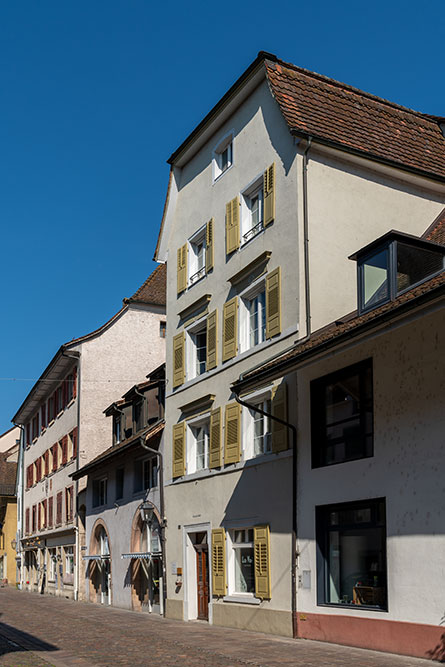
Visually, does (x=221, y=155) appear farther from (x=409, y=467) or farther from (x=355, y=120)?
(x=409, y=467)

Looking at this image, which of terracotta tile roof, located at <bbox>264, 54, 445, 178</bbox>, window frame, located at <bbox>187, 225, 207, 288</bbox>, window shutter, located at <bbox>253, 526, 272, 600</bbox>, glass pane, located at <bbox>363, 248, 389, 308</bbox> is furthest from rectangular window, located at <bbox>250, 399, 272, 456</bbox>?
terracotta tile roof, located at <bbox>264, 54, 445, 178</bbox>

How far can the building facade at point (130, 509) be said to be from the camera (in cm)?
2603

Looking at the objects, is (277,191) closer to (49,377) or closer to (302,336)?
(302,336)

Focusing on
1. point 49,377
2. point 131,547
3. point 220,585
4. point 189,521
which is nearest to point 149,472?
point 131,547

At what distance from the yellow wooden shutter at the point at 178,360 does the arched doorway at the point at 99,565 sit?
10.3 metres

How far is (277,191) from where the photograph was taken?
63.3ft

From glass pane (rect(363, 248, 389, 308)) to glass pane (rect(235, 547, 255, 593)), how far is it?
22.5 ft

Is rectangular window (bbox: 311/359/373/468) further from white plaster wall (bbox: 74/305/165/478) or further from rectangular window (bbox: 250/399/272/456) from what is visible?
white plaster wall (bbox: 74/305/165/478)

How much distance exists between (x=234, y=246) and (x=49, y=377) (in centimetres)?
2202

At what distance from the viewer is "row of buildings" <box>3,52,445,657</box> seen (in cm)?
1371

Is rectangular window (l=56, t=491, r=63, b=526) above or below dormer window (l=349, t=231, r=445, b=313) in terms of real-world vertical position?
below

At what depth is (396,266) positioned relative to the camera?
585 inches

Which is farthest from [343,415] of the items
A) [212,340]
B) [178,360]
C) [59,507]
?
[59,507]

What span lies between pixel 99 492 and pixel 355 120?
62.6 feet
